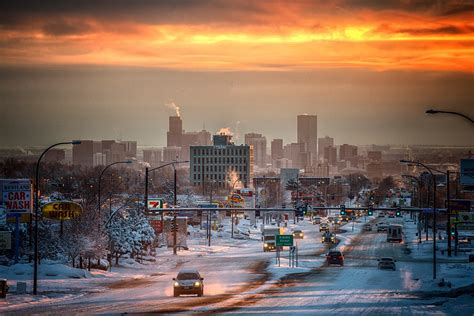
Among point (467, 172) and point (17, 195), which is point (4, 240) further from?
point (467, 172)

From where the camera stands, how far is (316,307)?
192ft

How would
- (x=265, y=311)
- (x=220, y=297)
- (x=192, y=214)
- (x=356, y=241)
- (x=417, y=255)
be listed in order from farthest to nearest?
(x=192, y=214) → (x=356, y=241) → (x=417, y=255) → (x=220, y=297) → (x=265, y=311)

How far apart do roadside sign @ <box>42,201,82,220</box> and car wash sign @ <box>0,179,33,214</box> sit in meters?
1.76

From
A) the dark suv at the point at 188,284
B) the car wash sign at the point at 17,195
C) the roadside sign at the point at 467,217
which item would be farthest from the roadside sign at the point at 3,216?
the roadside sign at the point at 467,217

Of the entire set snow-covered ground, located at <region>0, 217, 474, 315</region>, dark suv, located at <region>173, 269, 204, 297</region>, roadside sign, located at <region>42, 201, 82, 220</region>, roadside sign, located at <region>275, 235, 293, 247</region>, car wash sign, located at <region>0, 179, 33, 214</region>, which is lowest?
snow-covered ground, located at <region>0, 217, 474, 315</region>

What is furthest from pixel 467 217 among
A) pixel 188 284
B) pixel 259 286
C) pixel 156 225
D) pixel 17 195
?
pixel 17 195

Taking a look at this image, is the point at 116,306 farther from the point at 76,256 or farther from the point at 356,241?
the point at 356,241

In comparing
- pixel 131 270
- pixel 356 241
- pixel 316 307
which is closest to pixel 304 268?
pixel 131 270

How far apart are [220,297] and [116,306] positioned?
920 centimetres

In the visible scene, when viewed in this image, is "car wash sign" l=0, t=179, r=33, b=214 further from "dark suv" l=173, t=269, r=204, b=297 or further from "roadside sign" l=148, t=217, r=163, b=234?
"roadside sign" l=148, t=217, r=163, b=234

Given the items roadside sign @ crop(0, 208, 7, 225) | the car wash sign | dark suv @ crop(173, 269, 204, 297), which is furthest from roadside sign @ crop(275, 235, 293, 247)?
dark suv @ crop(173, 269, 204, 297)

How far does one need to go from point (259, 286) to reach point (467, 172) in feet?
141

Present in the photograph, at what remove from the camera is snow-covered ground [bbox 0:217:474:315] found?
5788cm

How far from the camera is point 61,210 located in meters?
77.6
